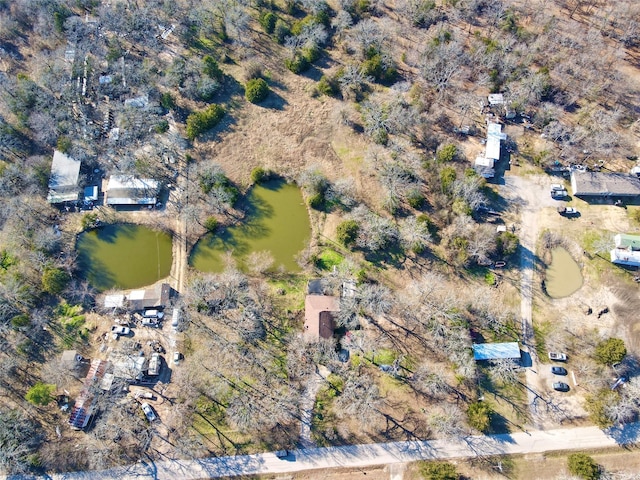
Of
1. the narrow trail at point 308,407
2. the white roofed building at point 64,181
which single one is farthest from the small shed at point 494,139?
the white roofed building at point 64,181

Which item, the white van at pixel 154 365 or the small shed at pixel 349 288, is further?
the small shed at pixel 349 288

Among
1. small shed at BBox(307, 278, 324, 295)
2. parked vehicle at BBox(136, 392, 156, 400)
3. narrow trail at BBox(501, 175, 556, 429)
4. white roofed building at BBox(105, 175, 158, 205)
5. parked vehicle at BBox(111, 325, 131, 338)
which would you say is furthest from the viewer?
white roofed building at BBox(105, 175, 158, 205)

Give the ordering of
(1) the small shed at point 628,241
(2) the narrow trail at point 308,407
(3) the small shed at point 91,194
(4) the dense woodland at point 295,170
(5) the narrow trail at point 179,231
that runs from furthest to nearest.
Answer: (3) the small shed at point 91,194 → (5) the narrow trail at point 179,231 → (1) the small shed at point 628,241 → (4) the dense woodland at point 295,170 → (2) the narrow trail at point 308,407

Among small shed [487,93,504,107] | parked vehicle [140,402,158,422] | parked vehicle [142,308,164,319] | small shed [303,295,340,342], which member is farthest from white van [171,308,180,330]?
small shed [487,93,504,107]

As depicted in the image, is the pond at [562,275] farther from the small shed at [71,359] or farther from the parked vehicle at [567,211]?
the small shed at [71,359]

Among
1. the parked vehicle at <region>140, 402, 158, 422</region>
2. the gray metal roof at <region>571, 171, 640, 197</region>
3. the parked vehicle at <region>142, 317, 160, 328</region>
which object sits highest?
the gray metal roof at <region>571, 171, 640, 197</region>

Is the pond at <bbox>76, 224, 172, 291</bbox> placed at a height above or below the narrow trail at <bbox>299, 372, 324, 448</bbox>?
above

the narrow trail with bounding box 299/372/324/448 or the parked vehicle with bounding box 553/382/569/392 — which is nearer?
the narrow trail with bounding box 299/372/324/448

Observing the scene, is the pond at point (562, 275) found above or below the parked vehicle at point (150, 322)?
above

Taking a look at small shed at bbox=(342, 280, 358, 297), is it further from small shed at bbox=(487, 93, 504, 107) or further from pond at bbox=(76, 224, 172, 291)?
small shed at bbox=(487, 93, 504, 107)
